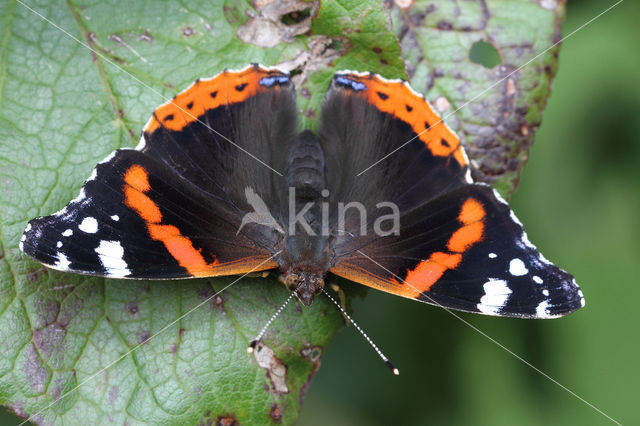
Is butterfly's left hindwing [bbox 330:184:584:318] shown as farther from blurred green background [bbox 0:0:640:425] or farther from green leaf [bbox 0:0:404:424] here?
blurred green background [bbox 0:0:640:425]

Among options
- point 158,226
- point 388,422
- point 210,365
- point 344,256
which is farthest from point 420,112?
point 388,422

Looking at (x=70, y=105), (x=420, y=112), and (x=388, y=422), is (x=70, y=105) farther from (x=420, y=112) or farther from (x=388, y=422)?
(x=388, y=422)

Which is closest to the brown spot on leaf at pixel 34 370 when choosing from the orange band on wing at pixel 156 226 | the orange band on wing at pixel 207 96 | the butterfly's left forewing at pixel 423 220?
the orange band on wing at pixel 156 226

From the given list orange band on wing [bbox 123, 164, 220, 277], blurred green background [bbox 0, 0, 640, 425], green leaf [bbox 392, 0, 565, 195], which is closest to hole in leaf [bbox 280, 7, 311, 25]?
green leaf [bbox 392, 0, 565, 195]

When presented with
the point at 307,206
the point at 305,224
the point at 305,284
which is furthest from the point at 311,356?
the point at 307,206

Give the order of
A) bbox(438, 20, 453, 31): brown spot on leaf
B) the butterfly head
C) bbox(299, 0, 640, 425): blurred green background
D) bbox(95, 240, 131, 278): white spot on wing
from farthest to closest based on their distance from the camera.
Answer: bbox(299, 0, 640, 425): blurred green background < bbox(438, 20, 453, 31): brown spot on leaf < the butterfly head < bbox(95, 240, 131, 278): white spot on wing

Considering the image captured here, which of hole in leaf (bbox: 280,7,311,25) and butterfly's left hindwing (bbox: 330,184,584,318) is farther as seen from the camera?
hole in leaf (bbox: 280,7,311,25)
